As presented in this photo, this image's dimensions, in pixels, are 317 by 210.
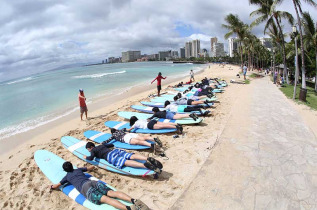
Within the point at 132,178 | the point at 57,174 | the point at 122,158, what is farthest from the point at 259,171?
the point at 57,174

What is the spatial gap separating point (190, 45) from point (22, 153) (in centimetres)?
19910

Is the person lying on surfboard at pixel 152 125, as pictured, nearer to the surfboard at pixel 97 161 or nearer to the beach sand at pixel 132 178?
the beach sand at pixel 132 178

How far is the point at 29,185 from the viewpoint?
457 cm

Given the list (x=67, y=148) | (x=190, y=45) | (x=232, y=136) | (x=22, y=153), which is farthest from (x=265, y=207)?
(x=190, y=45)

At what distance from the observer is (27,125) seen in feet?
33.8

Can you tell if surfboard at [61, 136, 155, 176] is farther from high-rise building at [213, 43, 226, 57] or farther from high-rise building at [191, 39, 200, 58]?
high-rise building at [191, 39, 200, 58]

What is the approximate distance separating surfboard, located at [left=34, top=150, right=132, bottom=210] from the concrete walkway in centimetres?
168

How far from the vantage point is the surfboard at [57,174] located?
3.62 meters

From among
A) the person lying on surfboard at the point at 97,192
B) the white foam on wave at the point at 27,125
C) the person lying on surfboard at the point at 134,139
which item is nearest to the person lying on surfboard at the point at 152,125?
the person lying on surfboard at the point at 134,139

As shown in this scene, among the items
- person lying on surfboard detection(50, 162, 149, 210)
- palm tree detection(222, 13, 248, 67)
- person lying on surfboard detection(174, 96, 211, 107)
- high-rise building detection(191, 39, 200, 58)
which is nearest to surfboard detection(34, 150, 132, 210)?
person lying on surfboard detection(50, 162, 149, 210)

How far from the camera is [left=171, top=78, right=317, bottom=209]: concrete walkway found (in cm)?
330

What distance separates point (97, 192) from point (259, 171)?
11.3 ft

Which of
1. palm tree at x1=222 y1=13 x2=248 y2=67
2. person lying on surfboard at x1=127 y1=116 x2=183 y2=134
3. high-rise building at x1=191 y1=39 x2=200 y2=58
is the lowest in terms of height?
person lying on surfboard at x1=127 y1=116 x2=183 y2=134

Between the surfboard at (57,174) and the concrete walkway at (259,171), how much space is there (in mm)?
1685
